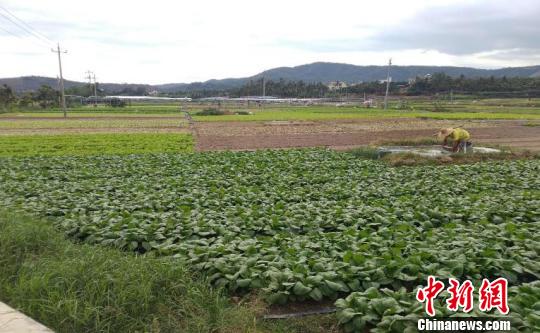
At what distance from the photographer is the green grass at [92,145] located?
21.4m

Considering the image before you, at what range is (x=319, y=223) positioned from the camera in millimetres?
7520

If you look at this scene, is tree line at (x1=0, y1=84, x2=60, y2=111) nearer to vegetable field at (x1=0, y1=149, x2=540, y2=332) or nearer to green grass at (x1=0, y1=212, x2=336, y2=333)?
vegetable field at (x1=0, y1=149, x2=540, y2=332)

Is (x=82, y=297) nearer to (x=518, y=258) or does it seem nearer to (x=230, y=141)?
(x=518, y=258)

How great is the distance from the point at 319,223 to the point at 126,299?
3.98m

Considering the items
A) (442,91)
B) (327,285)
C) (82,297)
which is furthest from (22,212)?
(442,91)

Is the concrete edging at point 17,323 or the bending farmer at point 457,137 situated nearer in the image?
the concrete edging at point 17,323

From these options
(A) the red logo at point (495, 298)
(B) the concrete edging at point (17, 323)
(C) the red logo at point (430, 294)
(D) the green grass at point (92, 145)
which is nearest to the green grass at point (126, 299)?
(B) the concrete edging at point (17, 323)

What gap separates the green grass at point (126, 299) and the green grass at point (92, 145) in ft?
54.2

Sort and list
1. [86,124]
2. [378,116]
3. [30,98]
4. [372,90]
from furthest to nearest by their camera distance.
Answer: [372,90] < [30,98] < [378,116] < [86,124]

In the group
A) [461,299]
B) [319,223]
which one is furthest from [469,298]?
[319,223]

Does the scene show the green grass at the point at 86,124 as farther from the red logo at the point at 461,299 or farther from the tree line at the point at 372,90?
the red logo at the point at 461,299

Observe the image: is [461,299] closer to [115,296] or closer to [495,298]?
[495,298]

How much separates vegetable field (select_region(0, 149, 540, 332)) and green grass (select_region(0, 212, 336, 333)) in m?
0.41

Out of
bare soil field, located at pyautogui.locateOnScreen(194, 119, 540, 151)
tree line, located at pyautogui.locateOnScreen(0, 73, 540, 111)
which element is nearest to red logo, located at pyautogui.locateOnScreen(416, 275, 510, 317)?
bare soil field, located at pyautogui.locateOnScreen(194, 119, 540, 151)
